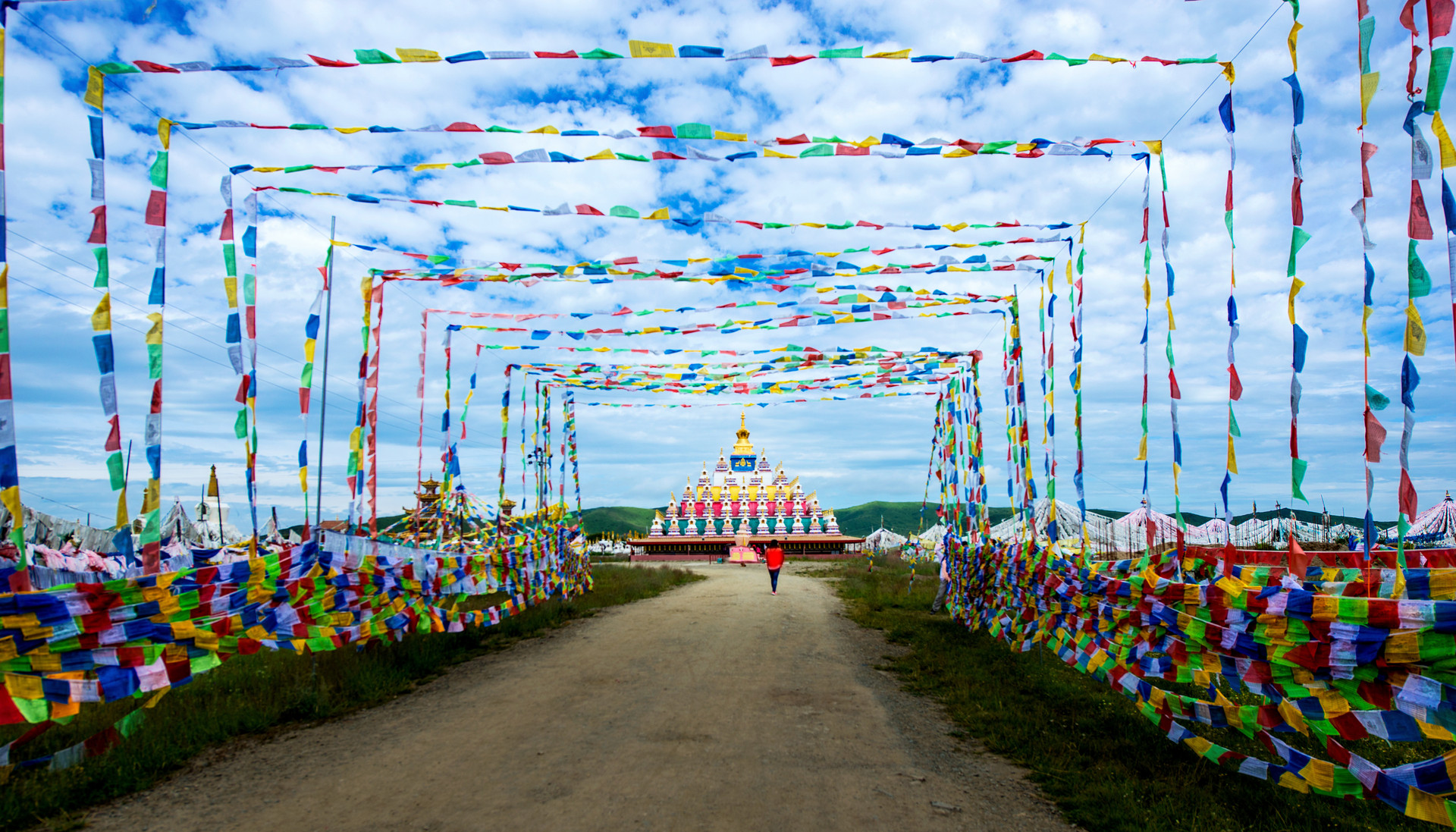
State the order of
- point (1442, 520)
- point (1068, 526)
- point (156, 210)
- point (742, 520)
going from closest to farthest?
point (156, 210)
point (1442, 520)
point (1068, 526)
point (742, 520)

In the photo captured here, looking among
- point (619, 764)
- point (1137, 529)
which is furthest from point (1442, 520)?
point (619, 764)

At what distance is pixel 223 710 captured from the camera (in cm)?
596

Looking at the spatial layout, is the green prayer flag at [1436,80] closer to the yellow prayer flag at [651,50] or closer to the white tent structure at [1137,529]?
the yellow prayer flag at [651,50]

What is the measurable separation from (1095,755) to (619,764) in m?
3.28

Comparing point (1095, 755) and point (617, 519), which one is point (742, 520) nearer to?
point (1095, 755)

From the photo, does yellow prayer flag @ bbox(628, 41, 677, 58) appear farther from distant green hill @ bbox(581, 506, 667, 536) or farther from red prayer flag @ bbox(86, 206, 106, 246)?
distant green hill @ bbox(581, 506, 667, 536)

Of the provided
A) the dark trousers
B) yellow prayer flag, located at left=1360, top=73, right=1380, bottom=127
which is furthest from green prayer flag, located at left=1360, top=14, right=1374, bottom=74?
the dark trousers

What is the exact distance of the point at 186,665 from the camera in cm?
505

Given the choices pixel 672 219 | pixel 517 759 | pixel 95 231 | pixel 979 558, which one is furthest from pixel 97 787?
pixel 979 558

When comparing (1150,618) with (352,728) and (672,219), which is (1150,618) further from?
(352,728)

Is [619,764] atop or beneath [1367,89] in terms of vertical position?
beneath

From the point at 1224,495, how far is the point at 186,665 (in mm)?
7157

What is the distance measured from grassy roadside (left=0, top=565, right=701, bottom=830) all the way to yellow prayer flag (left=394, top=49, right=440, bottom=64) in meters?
5.00

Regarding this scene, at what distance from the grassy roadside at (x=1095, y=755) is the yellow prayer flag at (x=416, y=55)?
250 inches
